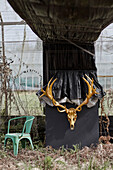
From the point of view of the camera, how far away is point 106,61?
5.26 metres

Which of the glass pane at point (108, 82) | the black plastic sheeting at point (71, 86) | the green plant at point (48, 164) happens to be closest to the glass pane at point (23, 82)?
the black plastic sheeting at point (71, 86)

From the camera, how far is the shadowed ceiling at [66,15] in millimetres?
2445

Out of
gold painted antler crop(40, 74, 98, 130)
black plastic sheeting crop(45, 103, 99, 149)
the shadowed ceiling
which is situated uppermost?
the shadowed ceiling

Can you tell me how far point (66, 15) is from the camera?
9.14ft

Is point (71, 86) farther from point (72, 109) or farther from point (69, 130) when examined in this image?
point (69, 130)

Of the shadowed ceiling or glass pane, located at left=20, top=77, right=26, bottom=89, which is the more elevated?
the shadowed ceiling

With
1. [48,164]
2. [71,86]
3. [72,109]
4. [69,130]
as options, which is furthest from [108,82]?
[48,164]

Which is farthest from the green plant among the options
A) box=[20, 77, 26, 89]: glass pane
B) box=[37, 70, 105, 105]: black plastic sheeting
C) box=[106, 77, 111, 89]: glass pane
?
box=[106, 77, 111, 89]: glass pane

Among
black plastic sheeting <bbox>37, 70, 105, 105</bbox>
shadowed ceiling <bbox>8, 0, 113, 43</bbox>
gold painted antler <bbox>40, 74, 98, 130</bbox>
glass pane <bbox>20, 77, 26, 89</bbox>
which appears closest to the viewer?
shadowed ceiling <bbox>8, 0, 113, 43</bbox>

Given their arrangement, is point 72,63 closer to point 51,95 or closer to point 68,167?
point 51,95

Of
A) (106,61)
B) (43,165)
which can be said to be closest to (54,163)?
(43,165)

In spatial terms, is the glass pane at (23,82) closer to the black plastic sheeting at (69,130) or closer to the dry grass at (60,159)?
the black plastic sheeting at (69,130)

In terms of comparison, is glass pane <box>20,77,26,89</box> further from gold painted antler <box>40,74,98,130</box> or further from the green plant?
the green plant

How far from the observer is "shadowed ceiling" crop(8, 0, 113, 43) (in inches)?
96.3
